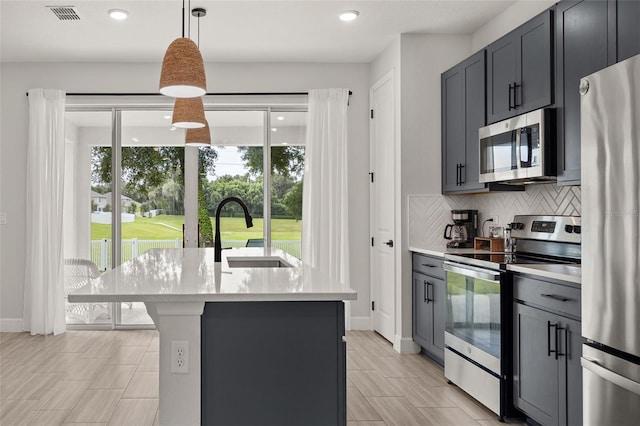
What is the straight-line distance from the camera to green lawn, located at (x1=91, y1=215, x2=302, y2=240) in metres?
5.86

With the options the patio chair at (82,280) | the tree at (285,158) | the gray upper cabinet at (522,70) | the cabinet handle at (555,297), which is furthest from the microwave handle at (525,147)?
the patio chair at (82,280)

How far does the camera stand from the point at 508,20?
14.1ft

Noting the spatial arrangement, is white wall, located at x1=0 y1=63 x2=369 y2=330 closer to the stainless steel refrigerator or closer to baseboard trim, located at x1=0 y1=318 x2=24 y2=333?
baseboard trim, located at x1=0 y1=318 x2=24 y2=333

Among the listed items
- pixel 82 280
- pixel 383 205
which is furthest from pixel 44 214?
pixel 383 205

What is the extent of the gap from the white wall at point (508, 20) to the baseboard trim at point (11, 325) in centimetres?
514

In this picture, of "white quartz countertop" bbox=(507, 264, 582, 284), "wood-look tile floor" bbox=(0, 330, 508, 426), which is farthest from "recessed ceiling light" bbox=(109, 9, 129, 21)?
"white quartz countertop" bbox=(507, 264, 582, 284)

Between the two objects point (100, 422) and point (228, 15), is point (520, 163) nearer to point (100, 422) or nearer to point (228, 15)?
point (228, 15)

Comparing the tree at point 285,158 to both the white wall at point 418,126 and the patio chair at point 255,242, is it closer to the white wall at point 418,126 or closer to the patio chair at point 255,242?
the patio chair at point 255,242

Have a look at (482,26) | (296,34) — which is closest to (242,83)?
(296,34)

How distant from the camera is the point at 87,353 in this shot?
4.83 m

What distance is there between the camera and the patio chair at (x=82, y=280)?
5794mm

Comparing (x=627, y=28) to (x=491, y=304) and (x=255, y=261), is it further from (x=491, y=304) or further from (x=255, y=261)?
(x=255, y=261)

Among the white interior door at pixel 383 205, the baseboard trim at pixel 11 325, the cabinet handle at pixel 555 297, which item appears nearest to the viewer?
the cabinet handle at pixel 555 297

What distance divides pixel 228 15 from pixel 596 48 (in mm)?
2777
